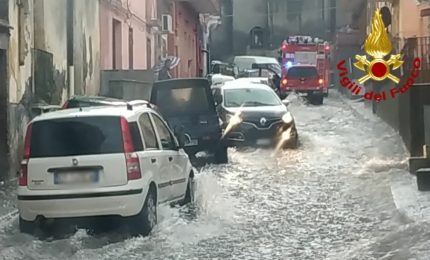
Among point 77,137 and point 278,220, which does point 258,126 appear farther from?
point 77,137

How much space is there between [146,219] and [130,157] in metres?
0.77

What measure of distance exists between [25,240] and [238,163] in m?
8.22

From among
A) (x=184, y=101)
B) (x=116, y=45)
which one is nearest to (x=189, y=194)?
(x=184, y=101)

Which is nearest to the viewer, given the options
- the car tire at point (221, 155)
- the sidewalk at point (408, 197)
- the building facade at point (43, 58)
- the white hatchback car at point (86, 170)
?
the white hatchback car at point (86, 170)

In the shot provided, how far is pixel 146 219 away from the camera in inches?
Answer: 388

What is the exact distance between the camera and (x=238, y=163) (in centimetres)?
1764

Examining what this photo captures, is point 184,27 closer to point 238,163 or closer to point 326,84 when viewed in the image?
point 326,84

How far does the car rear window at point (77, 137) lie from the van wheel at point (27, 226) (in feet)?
2.52

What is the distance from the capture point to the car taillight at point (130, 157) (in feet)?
31.4

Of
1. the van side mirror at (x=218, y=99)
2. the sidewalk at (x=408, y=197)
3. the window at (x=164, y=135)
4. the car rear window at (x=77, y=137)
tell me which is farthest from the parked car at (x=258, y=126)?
the car rear window at (x=77, y=137)

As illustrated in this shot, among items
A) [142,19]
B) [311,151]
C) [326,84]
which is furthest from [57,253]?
[326,84]

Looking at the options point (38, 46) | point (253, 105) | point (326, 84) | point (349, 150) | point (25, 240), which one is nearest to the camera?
point (25, 240)

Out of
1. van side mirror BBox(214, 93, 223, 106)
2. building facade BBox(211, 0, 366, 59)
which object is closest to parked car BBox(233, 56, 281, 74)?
building facade BBox(211, 0, 366, 59)

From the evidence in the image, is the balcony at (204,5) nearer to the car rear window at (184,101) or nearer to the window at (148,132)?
the car rear window at (184,101)
